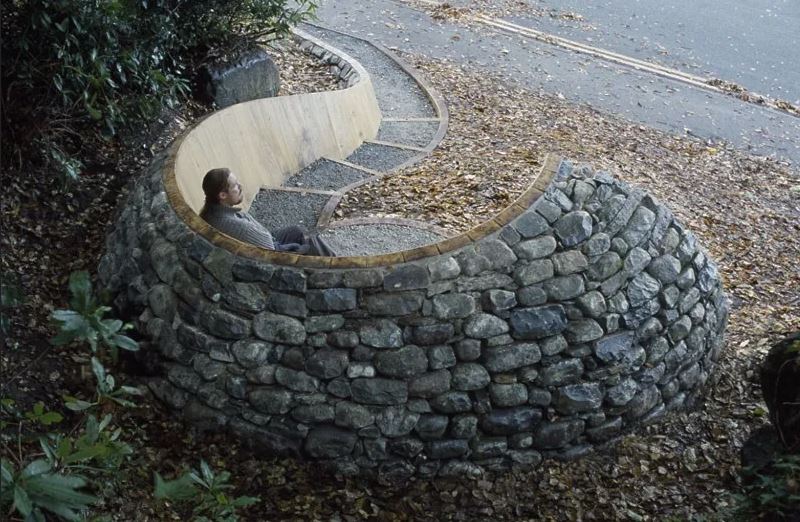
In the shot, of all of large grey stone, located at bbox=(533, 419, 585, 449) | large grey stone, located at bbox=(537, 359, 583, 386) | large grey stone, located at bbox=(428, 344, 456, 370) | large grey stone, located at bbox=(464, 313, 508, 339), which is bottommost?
large grey stone, located at bbox=(533, 419, 585, 449)

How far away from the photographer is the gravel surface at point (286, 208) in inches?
271

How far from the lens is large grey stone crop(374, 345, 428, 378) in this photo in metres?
4.61

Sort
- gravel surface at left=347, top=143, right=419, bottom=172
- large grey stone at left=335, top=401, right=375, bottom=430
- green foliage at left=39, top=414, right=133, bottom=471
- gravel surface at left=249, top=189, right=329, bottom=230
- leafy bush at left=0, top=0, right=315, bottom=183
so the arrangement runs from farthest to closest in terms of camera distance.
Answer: gravel surface at left=347, top=143, right=419, bottom=172 < gravel surface at left=249, top=189, right=329, bottom=230 < leafy bush at left=0, top=0, right=315, bottom=183 < large grey stone at left=335, top=401, right=375, bottom=430 < green foliage at left=39, top=414, right=133, bottom=471

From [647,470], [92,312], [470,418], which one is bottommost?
→ [647,470]

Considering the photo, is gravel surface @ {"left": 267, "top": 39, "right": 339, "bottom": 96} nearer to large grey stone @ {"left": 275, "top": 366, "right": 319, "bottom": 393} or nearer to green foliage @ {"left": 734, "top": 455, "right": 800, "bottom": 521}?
large grey stone @ {"left": 275, "top": 366, "right": 319, "bottom": 393}

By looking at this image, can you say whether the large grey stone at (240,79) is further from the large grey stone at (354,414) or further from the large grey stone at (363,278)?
the large grey stone at (354,414)

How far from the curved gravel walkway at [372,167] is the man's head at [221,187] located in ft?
3.98

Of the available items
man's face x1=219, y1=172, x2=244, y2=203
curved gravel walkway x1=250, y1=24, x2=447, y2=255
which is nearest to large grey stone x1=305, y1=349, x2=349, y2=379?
man's face x1=219, y1=172, x2=244, y2=203

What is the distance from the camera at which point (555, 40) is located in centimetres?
1110

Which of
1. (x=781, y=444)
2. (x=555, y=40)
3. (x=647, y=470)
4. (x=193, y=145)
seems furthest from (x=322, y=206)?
(x=555, y=40)

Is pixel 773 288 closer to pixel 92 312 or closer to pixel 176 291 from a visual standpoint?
pixel 176 291

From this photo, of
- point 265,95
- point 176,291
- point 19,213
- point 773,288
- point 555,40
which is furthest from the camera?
point 555,40

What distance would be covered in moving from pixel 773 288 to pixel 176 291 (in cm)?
458

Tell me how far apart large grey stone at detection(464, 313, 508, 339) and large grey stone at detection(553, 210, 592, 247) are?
1.84ft
